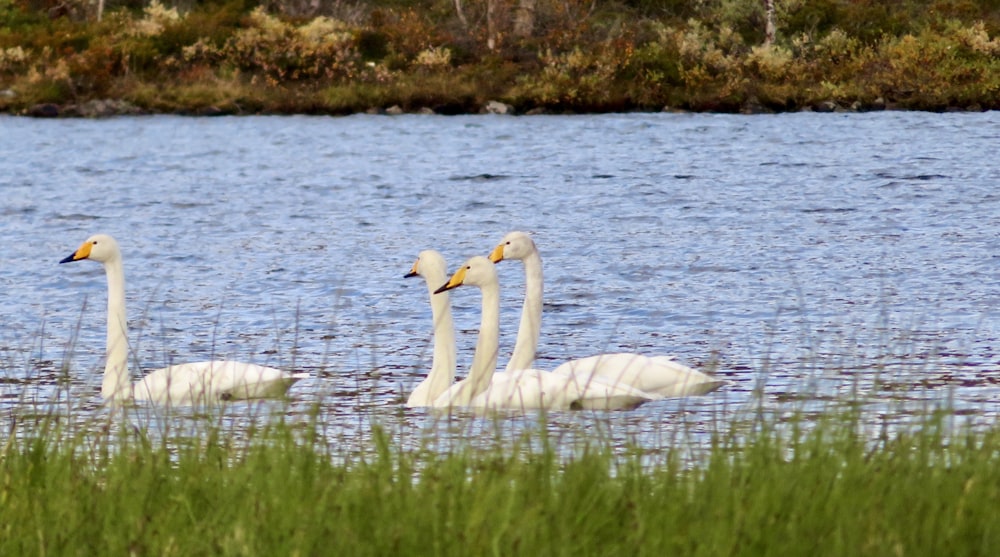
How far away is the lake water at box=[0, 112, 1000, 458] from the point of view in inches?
370

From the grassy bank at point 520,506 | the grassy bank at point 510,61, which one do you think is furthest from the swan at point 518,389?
the grassy bank at point 510,61

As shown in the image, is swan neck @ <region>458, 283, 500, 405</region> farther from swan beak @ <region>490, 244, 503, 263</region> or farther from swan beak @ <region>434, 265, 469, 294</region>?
swan beak @ <region>490, 244, 503, 263</region>

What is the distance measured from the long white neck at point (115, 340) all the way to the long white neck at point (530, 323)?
2206mm

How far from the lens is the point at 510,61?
46.8 m

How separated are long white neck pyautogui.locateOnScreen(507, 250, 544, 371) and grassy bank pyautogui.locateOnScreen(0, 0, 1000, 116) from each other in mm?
31479

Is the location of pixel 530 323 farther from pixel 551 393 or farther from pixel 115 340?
pixel 115 340

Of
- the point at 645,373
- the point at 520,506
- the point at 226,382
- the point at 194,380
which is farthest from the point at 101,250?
the point at 520,506

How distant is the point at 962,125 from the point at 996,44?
1021cm

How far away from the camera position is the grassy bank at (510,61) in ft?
139

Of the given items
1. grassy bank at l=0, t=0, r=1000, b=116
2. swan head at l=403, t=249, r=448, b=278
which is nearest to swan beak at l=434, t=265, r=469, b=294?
swan head at l=403, t=249, r=448, b=278

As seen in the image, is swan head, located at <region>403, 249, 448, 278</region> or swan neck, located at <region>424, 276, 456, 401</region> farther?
swan head, located at <region>403, 249, 448, 278</region>

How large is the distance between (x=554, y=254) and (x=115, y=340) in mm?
8493

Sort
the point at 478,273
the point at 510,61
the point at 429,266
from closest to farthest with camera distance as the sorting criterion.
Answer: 1. the point at 478,273
2. the point at 429,266
3. the point at 510,61

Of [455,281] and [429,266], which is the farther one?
[429,266]
